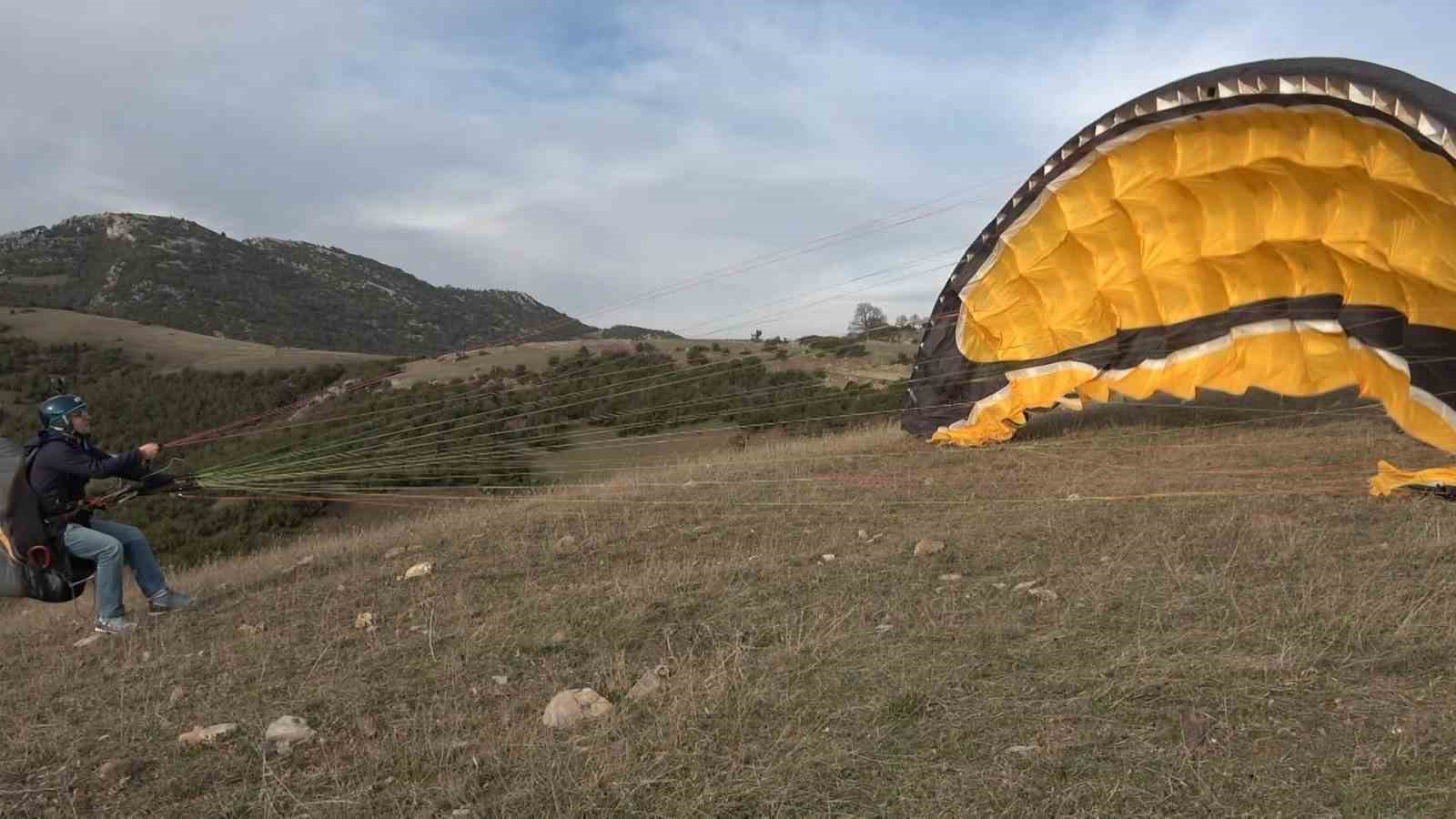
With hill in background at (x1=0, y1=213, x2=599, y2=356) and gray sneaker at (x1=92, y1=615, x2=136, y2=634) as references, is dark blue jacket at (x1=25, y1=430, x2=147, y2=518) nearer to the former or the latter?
gray sneaker at (x1=92, y1=615, x2=136, y2=634)

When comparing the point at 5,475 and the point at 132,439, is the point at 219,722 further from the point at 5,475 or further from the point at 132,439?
the point at 132,439

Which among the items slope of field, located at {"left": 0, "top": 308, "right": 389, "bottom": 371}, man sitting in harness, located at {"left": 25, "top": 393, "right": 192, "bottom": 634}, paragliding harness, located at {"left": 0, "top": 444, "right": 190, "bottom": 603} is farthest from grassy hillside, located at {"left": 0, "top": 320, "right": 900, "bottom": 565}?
paragliding harness, located at {"left": 0, "top": 444, "right": 190, "bottom": 603}

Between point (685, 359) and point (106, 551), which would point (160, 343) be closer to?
point (685, 359)

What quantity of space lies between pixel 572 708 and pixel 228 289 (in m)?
77.5

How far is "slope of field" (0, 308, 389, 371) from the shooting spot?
36531mm

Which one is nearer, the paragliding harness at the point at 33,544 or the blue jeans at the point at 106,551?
the paragliding harness at the point at 33,544

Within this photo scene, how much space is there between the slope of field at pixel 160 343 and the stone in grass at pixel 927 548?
3271cm

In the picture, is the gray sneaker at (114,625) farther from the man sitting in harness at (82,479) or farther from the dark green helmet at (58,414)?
the dark green helmet at (58,414)

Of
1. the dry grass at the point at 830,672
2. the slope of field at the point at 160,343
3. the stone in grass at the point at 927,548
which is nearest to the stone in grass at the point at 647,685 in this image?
the dry grass at the point at 830,672

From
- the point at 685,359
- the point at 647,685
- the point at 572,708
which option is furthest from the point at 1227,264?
the point at 685,359

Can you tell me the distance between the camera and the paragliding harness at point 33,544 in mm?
5500

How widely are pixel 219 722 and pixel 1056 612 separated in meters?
3.79

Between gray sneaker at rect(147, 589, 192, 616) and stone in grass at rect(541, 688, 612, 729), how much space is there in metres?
4.07

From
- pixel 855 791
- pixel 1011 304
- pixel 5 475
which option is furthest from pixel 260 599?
pixel 1011 304
